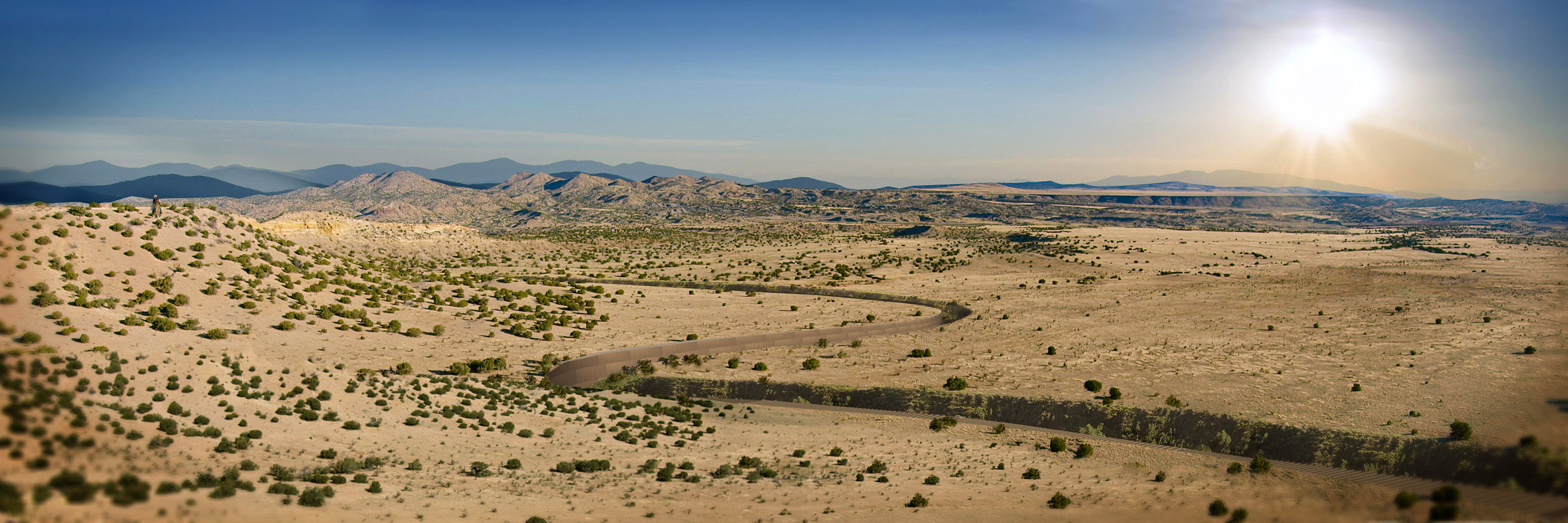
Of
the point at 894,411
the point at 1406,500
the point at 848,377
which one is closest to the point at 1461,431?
the point at 894,411

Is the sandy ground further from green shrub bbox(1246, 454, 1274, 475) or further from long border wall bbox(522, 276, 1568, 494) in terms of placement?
long border wall bbox(522, 276, 1568, 494)

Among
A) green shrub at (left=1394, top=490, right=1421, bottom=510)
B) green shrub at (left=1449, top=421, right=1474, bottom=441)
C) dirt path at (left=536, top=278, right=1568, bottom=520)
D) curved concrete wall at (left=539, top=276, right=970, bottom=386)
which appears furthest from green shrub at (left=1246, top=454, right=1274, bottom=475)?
curved concrete wall at (left=539, top=276, right=970, bottom=386)

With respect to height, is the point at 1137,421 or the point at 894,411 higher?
the point at 1137,421

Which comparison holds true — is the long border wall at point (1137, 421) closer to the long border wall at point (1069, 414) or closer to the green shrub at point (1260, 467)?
the long border wall at point (1069, 414)

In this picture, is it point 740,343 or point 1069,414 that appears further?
point 740,343

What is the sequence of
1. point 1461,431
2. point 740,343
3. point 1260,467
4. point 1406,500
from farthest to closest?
1. point 740,343
2. point 1461,431
3. point 1260,467
4. point 1406,500

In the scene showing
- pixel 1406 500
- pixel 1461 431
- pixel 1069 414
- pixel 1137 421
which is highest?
pixel 1406 500

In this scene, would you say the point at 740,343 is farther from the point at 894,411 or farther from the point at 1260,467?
the point at 1260,467

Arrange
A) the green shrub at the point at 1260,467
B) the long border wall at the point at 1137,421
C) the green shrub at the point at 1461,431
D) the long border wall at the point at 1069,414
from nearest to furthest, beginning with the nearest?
the green shrub at the point at 1260,467 < the green shrub at the point at 1461,431 < the long border wall at the point at 1137,421 < the long border wall at the point at 1069,414

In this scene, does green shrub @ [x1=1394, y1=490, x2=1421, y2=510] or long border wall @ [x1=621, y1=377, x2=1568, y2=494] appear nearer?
green shrub @ [x1=1394, y1=490, x2=1421, y2=510]

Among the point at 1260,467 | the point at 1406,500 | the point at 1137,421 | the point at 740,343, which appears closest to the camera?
the point at 1406,500

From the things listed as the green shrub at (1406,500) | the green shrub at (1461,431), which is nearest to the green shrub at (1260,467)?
the green shrub at (1461,431)
